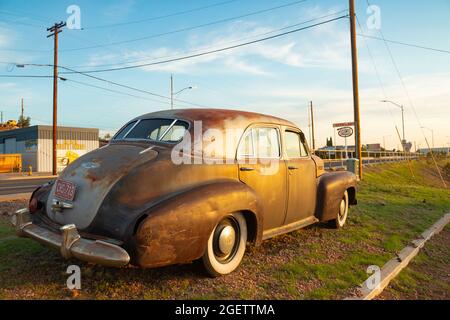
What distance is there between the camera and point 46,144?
37000 millimetres

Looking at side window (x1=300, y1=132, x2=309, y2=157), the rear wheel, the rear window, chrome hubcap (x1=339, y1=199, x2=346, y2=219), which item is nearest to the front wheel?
the rear window

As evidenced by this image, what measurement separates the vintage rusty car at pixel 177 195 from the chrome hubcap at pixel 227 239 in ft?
0.04

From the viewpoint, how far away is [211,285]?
3.53 metres

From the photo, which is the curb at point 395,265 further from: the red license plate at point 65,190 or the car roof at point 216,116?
the red license plate at point 65,190

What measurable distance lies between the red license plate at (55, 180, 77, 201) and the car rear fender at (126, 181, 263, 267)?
918 millimetres

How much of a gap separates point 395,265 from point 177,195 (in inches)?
113

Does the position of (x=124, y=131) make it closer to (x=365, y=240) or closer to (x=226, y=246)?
(x=226, y=246)

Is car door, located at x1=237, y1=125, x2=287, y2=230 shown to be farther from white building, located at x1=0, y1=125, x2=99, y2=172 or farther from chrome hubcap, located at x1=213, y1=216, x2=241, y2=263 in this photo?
white building, located at x1=0, y1=125, x2=99, y2=172

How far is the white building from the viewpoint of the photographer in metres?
36.1

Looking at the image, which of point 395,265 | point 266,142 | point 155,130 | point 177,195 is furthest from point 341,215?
point 177,195

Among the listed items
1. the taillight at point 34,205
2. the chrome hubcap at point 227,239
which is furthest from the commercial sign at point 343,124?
the taillight at point 34,205
